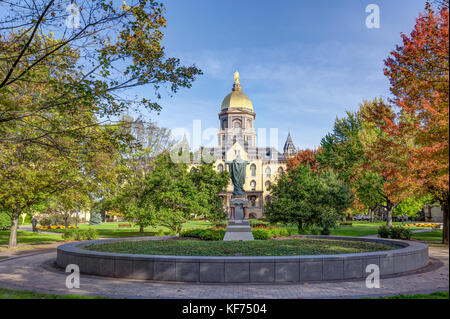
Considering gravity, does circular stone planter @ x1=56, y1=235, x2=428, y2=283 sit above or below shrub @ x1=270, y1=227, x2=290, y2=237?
above

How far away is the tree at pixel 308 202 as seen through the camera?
25.2m

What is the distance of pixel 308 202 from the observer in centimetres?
2594

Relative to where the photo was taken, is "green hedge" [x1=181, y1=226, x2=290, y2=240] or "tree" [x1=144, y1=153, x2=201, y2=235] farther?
"tree" [x1=144, y1=153, x2=201, y2=235]

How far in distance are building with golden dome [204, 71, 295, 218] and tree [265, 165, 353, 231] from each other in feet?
163

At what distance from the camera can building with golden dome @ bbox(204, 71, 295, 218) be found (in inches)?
3174

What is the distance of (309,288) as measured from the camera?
8.83 m

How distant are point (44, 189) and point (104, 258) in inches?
427

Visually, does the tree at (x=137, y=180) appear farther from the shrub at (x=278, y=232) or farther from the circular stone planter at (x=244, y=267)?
the circular stone planter at (x=244, y=267)

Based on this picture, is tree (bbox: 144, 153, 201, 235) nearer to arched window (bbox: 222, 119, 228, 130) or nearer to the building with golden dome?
the building with golden dome

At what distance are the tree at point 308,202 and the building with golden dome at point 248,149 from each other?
49.6 meters

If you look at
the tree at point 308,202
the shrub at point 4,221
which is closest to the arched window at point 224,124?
the shrub at point 4,221

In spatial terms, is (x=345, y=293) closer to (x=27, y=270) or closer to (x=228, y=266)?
(x=228, y=266)

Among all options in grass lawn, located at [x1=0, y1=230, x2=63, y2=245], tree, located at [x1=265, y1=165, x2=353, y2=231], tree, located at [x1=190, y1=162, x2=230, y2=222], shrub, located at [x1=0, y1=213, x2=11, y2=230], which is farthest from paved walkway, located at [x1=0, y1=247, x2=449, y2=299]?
shrub, located at [x1=0, y1=213, x2=11, y2=230]
